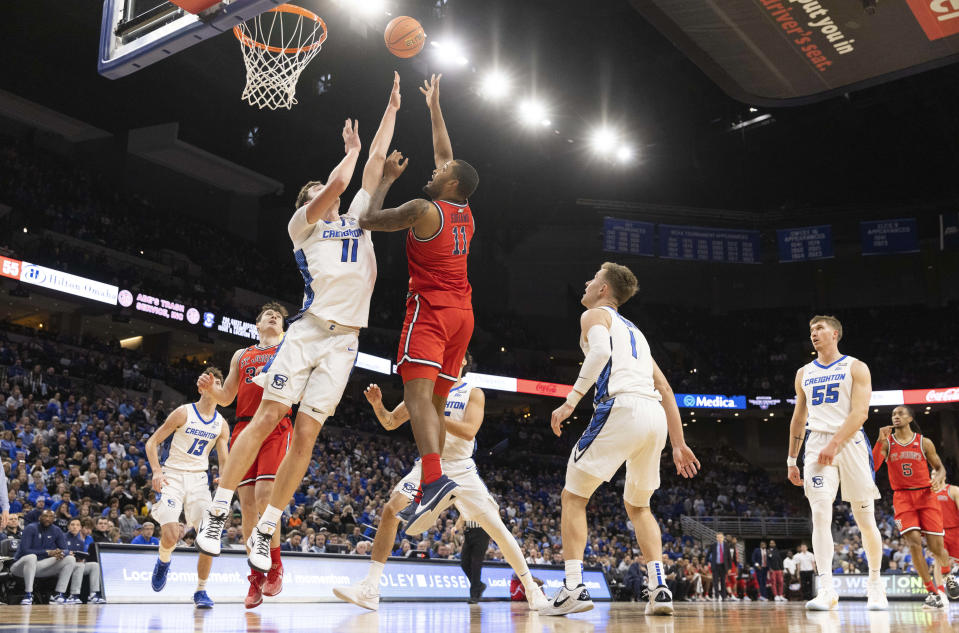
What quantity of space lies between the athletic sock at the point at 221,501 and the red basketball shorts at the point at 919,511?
265 inches

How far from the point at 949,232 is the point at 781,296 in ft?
30.4

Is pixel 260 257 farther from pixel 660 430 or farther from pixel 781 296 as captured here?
pixel 660 430

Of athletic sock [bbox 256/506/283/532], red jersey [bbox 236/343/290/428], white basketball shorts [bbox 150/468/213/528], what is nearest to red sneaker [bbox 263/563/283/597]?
athletic sock [bbox 256/506/283/532]

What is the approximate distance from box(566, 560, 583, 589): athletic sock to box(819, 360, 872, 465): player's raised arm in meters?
2.46

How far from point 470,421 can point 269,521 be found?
6.36 feet

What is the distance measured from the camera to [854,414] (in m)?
6.13

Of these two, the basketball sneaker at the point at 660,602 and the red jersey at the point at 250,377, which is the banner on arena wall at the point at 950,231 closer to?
the basketball sneaker at the point at 660,602

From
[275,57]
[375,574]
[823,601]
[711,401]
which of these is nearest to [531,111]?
[275,57]

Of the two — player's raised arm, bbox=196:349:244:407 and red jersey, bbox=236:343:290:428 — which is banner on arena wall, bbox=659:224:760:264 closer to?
red jersey, bbox=236:343:290:428

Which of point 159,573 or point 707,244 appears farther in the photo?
point 707,244

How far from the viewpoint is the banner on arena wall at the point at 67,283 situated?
1898 cm

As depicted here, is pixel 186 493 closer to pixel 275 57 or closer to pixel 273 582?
pixel 273 582

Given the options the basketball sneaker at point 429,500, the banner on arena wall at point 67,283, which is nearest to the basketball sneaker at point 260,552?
the basketball sneaker at point 429,500

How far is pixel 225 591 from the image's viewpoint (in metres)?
8.65
